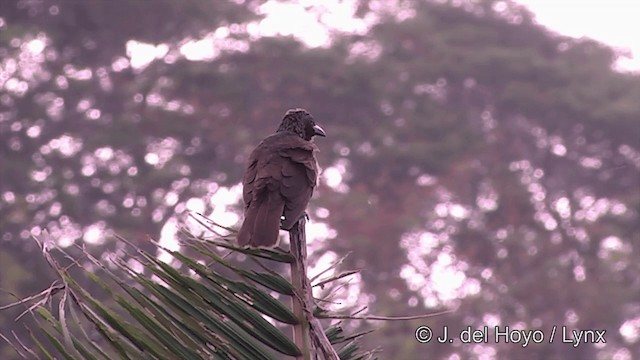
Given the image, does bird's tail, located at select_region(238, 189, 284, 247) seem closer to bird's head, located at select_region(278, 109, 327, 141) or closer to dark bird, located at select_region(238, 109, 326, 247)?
dark bird, located at select_region(238, 109, 326, 247)

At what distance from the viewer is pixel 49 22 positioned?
1930 centimetres

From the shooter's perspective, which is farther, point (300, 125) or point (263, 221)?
point (300, 125)

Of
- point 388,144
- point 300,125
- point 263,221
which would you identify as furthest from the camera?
point 388,144

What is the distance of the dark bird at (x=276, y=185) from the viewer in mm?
3291

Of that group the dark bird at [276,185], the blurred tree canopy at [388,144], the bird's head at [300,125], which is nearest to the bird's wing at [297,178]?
the dark bird at [276,185]

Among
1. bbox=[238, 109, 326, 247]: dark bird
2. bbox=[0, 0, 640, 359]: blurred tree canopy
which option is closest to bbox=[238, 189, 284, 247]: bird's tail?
bbox=[238, 109, 326, 247]: dark bird

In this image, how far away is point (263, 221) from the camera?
132 inches

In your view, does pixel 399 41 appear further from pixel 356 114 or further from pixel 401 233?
pixel 401 233

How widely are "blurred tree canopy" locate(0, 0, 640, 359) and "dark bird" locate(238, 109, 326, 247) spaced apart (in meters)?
13.6

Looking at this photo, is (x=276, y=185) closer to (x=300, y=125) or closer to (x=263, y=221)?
(x=263, y=221)

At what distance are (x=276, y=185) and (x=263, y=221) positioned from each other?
39 cm

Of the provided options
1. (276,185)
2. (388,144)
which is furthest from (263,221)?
(388,144)

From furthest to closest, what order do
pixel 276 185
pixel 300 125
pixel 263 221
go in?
pixel 300 125 → pixel 276 185 → pixel 263 221

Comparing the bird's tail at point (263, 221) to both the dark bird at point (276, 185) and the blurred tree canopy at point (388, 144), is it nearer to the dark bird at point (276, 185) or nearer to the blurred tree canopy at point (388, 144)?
the dark bird at point (276, 185)
